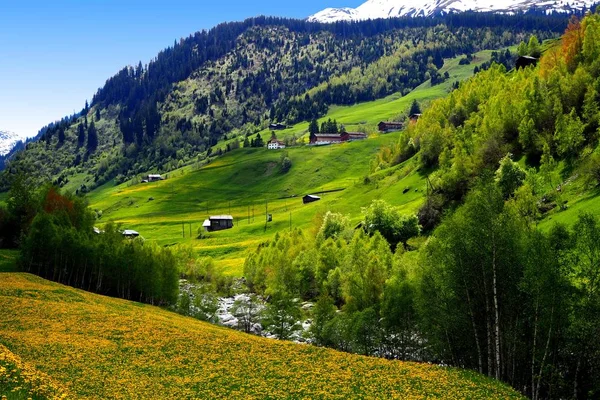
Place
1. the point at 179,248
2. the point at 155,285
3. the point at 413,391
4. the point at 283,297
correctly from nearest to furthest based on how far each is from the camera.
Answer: the point at 413,391
the point at 283,297
the point at 155,285
the point at 179,248

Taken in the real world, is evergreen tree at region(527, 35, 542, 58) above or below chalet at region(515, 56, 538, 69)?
above

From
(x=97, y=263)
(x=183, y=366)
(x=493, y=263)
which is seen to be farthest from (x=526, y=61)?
(x=183, y=366)

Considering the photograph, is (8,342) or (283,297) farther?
(283,297)

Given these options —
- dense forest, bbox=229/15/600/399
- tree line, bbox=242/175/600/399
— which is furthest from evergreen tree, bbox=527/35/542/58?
tree line, bbox=242/175/600/399

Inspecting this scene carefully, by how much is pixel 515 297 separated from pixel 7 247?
129129mm

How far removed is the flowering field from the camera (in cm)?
3703

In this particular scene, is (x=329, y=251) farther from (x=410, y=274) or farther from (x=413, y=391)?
(x=413, y=391)

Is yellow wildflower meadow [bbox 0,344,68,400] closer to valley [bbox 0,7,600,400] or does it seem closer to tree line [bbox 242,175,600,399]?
valley [bbox 0,7,600,400]

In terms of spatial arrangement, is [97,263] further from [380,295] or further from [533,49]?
[533,49]

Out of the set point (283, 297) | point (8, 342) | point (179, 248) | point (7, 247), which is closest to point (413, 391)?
point (8, 342)

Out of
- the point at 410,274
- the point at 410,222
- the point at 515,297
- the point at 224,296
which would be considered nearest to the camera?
the point at 515,297

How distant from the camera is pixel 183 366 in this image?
148 feet

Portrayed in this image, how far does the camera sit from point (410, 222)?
115875 millimetres

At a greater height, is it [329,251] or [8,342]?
[8,342]
